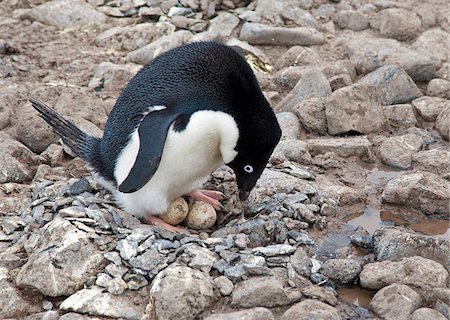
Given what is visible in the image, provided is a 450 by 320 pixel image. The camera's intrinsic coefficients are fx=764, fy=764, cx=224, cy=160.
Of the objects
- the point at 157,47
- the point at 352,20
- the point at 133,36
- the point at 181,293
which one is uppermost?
the point at 181,293

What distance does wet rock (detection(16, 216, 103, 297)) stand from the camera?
8.69ft

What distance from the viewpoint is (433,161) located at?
3650mm

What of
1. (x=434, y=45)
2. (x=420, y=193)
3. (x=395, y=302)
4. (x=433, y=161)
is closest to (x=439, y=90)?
(x=434, y=45)

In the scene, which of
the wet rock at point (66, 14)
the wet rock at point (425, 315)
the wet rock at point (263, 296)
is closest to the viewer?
the wet rock at point (425, 315)

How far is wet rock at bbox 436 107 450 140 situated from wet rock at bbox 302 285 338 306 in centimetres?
169

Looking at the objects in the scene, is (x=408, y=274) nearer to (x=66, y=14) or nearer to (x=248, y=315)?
(x=248, y=315)

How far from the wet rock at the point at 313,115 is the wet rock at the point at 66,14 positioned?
1.99 metres

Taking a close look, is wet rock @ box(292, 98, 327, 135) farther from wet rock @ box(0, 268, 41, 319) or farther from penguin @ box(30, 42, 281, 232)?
wet rock @ box(0, 268, 41, 319)

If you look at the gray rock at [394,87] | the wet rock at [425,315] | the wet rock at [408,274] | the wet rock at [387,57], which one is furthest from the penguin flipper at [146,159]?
the wet rock at [387,57]

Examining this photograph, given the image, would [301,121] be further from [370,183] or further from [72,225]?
[72,225]

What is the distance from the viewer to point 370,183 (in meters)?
3.59

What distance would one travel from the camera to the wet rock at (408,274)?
104 inches

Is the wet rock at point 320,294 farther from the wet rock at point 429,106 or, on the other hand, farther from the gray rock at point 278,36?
the gray rock at point 278,36

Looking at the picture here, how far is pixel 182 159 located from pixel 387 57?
2.17m
